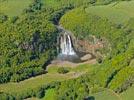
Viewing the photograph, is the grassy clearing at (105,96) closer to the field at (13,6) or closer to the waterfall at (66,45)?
the waterfall at (66,45)

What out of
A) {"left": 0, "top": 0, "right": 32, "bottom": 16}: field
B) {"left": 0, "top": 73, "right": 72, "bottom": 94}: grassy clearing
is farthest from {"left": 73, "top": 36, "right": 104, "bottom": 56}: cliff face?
{"left": 0, "top": 0, "right": 32, "bottom": 16}: field

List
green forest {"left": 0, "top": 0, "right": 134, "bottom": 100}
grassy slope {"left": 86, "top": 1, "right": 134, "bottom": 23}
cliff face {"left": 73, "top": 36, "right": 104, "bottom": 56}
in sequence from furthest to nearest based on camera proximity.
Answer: grassy slope {"left": 86, "top": 1, "right": 134, "bottom": 23}, cliff face {"left": 73, "top": 36, "right": 104, "bottom": 56}, green forest {"left": 0, "top": 0, "right": 134, "bottom": 100}

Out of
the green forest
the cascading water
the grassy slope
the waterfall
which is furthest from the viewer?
the grassy slope

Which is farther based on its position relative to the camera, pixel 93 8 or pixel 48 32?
pixel 93 8

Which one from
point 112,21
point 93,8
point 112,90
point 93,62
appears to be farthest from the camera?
point 93,8

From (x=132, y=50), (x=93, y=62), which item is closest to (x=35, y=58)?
(x=93, y=62)

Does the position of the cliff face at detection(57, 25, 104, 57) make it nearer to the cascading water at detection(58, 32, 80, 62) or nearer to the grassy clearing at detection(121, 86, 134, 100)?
the cascading water at detection(58, 32, 80, 62)

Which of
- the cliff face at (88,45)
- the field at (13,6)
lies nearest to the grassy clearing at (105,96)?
the cliff face at (88,45)

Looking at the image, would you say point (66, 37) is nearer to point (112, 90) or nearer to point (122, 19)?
point (122, 19)
